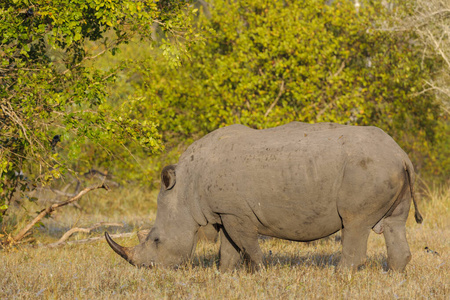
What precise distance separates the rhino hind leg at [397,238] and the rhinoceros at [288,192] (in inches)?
0.4

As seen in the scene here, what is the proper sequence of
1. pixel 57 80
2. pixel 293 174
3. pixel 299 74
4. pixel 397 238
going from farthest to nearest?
pixel 299 74 < pixel 57 80 < pixel 397 238 < pixel 293 174

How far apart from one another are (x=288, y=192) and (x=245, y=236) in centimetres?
75

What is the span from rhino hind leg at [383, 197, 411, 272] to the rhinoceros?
0.01m

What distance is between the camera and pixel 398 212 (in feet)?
19.8

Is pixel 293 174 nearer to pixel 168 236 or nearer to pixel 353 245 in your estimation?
pixel 353 245

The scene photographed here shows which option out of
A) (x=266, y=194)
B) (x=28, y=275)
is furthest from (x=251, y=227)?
(x=28, y=275)

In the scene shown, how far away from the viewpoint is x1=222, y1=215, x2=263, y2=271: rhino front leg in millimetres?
5992

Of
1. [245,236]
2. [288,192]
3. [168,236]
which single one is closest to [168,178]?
[168,236]

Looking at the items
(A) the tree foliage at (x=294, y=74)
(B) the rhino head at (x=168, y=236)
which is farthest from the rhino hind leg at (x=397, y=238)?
(A) the tree foliage at (x=294, y=74)

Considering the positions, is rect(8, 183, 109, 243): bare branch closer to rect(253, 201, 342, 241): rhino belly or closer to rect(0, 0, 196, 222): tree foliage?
rect(0, 0, 196, 222): tree foliage

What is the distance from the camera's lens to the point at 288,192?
18.7 ft

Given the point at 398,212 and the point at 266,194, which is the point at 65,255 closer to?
the point at 266,194

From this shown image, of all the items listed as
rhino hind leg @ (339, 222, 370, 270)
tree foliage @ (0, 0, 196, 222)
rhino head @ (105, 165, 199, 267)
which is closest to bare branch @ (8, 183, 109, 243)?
tree foliage @ (0, 0, 196, 222)

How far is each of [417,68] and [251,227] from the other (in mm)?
7687
